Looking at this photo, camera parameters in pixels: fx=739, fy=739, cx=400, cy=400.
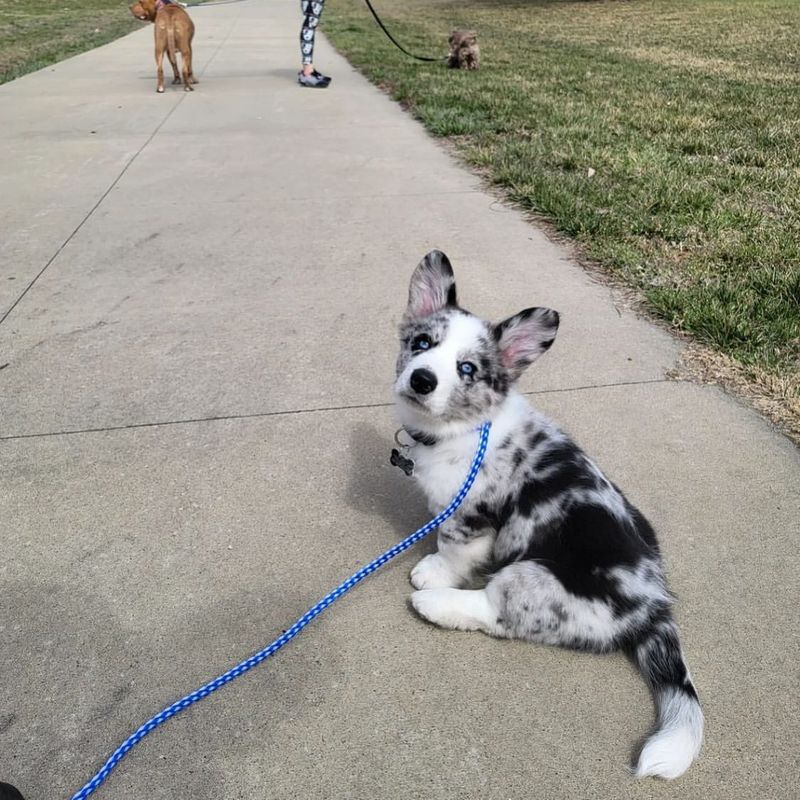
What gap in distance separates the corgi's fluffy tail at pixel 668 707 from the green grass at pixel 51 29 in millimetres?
16069

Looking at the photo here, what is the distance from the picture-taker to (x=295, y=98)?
41.0ft

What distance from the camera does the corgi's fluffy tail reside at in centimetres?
214

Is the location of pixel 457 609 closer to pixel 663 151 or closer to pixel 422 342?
pixel 422 342

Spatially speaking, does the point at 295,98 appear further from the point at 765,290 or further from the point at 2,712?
the point at 2,712

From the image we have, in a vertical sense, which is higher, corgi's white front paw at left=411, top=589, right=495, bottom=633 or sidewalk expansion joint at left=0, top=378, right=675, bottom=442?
corgi's white front paw at left=411, top=589, right=495, bottom=633

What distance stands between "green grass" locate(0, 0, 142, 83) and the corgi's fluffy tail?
52.7 ft

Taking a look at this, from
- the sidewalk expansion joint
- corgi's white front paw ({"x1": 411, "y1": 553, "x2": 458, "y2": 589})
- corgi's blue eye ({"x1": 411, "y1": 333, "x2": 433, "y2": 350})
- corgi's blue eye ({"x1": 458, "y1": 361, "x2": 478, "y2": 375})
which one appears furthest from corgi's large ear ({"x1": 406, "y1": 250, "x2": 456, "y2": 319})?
the sidewalk expansion joint

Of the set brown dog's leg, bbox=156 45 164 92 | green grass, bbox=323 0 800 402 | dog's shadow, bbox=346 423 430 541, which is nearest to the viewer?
dog's shadow, bbox=346 423 430 541

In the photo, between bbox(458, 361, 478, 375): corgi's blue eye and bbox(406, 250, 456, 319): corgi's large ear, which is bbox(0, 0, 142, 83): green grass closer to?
bbox(406, 250, 456, 319): corgi's large ear

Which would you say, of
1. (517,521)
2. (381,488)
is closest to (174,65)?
(381,488)

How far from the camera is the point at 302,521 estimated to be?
327 centimetres

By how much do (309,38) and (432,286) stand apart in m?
11.3

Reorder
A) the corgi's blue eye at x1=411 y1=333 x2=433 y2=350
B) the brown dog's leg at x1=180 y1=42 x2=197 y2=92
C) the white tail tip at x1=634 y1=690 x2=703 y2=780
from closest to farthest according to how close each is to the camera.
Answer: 1. the white tail tip at x1=634 y1=690 x2=703 y2=780
2. the corgi's blue eye at x1=411 y1=333 x2=433 y2=350
3. the brown dog's leg at x1=180 y1=42 x2=197 y2=92

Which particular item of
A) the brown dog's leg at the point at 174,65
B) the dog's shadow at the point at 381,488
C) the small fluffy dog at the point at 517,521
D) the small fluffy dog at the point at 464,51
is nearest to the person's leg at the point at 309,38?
the brown dog's leg at the point at 174,65
